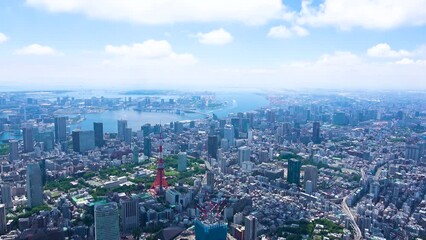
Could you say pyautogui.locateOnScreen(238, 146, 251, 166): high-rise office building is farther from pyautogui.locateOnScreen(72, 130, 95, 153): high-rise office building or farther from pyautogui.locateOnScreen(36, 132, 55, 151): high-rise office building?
pyautogui.locateOnScreen(36, 132, 55, 151): high-rise office building

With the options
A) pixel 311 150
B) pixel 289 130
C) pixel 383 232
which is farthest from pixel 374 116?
pixel 383 232

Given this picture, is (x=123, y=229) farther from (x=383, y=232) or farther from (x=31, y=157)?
(x=31, y=157)

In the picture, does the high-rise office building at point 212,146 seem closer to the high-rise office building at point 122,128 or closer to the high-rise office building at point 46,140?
the high-rise office building at point 122,128

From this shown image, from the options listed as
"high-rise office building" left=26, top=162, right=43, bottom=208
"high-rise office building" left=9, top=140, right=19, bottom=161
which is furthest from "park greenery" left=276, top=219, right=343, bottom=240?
"high-rise office building" left=9, top=140, right=19, bottom=161

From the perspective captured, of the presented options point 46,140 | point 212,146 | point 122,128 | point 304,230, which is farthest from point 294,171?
point 46,140

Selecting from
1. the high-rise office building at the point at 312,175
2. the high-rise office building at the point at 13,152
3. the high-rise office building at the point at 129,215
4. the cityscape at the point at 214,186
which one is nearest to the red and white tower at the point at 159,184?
the cityscape at the point at 214,186

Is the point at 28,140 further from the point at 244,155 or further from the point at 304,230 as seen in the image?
the point at 304,230

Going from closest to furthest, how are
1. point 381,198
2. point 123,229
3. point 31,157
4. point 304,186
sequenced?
point 123,229 < point 381,198 < point 304,186 < point 31,157
